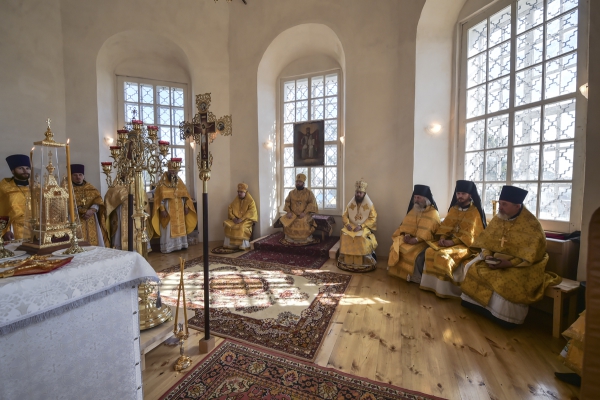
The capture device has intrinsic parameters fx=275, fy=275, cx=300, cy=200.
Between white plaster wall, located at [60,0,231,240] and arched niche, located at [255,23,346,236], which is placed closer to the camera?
white plaster wall, located at [60,0,231,240]

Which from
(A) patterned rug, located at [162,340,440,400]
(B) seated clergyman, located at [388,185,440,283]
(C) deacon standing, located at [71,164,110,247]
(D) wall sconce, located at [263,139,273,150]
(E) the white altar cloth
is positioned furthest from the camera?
(D) wall sconce, located at [263,139,273,150]

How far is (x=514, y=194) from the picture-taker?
338 centimetres

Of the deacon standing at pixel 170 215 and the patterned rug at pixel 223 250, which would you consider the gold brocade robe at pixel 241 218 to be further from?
the deacon standing at pixel 170 215

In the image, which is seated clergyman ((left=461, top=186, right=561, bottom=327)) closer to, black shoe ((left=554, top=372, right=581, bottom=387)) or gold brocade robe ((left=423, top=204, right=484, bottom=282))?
gold brocade robe ((left=423, top=204, right=484, bottom=282))

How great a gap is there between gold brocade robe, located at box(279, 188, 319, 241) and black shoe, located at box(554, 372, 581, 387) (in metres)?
4.60

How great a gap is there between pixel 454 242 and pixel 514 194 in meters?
1.09

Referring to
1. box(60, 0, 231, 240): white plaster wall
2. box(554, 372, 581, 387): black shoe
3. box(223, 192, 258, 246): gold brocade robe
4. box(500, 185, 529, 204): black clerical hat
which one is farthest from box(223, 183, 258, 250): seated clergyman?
box(554, 372, 581, 387): black shoe

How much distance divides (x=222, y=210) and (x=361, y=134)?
4.15m

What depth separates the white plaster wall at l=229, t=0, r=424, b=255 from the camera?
551cm

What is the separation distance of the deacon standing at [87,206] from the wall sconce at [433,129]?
6.27 metres

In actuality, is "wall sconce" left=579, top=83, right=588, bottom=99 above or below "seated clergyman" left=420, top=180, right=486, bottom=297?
above

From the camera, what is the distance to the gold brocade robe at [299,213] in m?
6.38

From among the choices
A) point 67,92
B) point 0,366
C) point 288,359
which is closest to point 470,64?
point 288,359

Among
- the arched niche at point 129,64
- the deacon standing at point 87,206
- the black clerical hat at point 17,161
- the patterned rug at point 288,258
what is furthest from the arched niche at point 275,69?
the black clerical hat at point 17,161
